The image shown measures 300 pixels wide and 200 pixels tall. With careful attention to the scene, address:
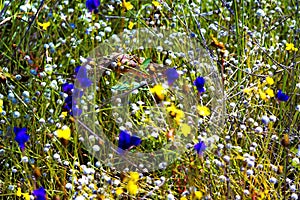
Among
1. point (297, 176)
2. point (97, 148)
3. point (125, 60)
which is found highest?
point (125, 60)

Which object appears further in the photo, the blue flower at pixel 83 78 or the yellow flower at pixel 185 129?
the blue flower at pixel 83 78

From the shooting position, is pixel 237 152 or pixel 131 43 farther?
pixel 131 43

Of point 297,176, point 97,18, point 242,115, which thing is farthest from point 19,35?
point 297,176

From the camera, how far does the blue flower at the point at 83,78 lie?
1715 mm

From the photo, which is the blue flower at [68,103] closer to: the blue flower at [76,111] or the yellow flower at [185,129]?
the blue flower at [76,111]

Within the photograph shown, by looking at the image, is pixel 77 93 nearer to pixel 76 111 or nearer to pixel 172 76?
pixel 76 111

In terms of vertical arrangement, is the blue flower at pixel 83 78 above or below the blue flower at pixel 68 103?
above

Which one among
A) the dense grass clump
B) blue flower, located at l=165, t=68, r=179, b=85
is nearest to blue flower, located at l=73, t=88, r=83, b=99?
the dense grass clump

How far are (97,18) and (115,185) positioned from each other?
968 millimetres

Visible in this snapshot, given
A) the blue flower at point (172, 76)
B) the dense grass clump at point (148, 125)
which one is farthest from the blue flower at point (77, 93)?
the blue flower at point (172, 76)

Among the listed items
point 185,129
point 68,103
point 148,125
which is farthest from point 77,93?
point 185,129

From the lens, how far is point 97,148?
1.65m

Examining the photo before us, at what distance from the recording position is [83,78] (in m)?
1.74

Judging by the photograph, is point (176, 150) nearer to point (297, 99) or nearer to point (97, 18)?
point (297, 99)
